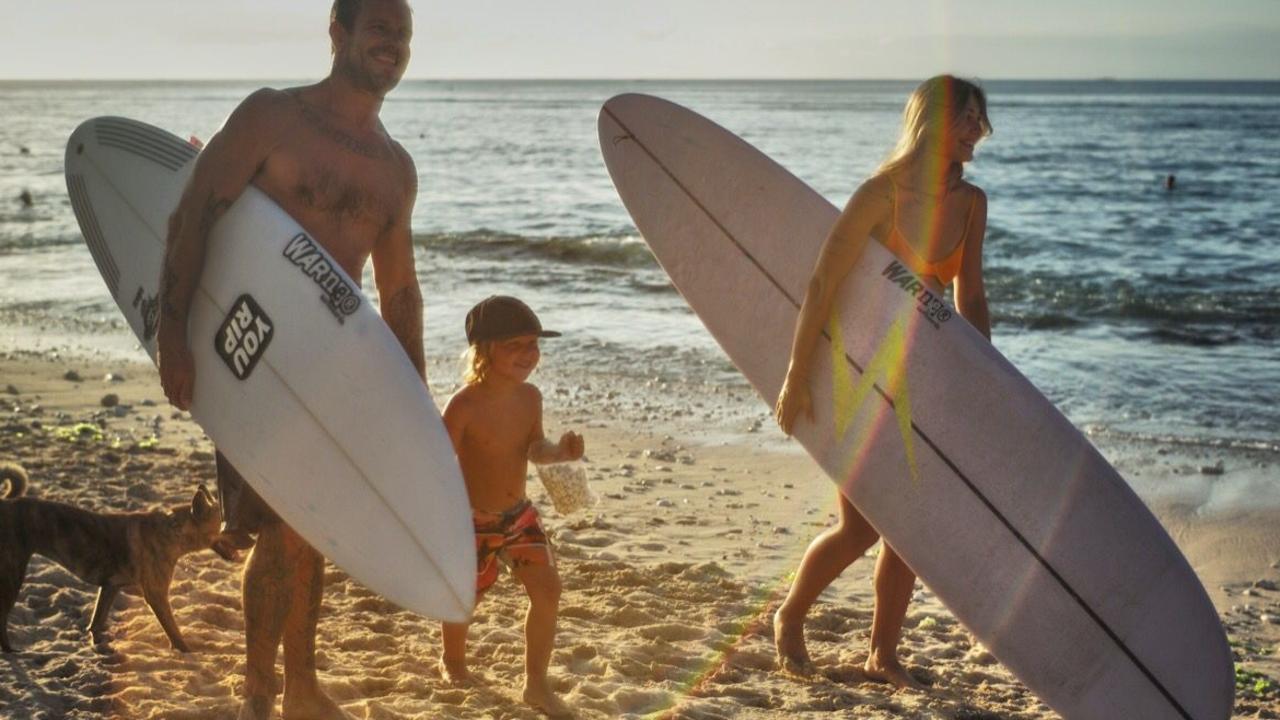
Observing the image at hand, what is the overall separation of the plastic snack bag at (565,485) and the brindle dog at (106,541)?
40.1 inches

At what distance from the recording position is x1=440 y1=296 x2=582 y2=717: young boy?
122 inches

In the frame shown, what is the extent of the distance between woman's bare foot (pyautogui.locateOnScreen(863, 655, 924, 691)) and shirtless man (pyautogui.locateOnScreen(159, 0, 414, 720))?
170 cm

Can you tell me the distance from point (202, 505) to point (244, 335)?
0.85m

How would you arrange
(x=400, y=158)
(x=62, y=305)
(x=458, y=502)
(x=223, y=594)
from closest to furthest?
(x=458, y=502)
(x=400, y=158)
(x=223, y=594)
(x=62, y=305)

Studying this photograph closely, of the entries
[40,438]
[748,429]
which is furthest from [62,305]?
[748,429]

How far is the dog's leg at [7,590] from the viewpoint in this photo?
3.44 metres

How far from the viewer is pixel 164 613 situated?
3.55 metres

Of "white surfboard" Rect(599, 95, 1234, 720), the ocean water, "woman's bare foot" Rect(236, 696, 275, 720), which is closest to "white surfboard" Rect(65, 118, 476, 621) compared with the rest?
"woman's bare foot" Rect(236, 696, 275, 720)

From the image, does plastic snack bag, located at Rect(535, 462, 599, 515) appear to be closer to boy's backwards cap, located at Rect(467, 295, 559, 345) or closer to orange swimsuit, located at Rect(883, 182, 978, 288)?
boy's backwards cap, located at Rect(467, 295, 559, 345)

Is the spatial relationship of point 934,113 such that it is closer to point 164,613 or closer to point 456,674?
point 456,674

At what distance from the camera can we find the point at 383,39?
2.81 meters

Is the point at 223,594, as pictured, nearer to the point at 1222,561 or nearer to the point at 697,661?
the point at 697,661

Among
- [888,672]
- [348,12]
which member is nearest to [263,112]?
[348,12]

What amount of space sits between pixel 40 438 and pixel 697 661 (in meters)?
3.84
